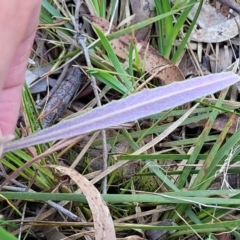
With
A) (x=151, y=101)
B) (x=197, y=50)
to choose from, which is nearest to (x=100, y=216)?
(x=151, y=101)

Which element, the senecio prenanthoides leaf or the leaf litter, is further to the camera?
the leaf litter

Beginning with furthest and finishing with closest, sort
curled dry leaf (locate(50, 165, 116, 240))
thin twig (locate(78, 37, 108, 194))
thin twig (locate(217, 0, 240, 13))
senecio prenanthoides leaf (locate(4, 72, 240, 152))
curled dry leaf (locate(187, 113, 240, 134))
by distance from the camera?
1. thin twig (locate(217, 0, 240, 13))
2. curled dry leaf (locate(187, 113, 240, 134))
3. thin twig (locate(78, 37, 108, 194))
4. curled dry leaf (locate(50, 165, 116, 240))
5. senecio prenanthoides leaf (locate(4, 72, 240, 152))

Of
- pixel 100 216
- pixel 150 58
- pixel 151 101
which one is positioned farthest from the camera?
pixel 150 58

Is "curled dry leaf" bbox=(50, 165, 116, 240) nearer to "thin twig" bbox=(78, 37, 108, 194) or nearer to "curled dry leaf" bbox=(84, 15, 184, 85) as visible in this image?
"thin twig" bbox=(78, 37, 108, 194)

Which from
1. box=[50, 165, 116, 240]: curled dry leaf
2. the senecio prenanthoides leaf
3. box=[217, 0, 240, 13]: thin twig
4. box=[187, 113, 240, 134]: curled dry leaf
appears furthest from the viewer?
box=[217, 0, 240, 13]: thin twig

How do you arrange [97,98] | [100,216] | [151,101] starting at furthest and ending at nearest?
[97,98], [100,216], [151,101]

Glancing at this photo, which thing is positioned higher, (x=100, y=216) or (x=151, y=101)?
(x=151, y=101)

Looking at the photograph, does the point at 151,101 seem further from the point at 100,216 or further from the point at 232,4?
the point at 232,4

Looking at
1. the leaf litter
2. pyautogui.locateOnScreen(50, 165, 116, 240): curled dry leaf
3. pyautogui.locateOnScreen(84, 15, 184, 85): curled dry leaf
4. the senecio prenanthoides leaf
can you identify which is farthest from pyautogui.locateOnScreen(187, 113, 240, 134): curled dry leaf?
the senecio prenanthoides leaf

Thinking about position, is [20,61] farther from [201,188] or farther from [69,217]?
[201,188]

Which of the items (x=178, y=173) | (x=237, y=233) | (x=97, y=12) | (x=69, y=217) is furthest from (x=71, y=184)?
(x=97, y=12)

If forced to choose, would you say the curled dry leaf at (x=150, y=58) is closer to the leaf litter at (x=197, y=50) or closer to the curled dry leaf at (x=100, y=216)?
the leaf litter at (x=197, y=50)

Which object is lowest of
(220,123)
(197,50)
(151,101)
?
(220,123)
